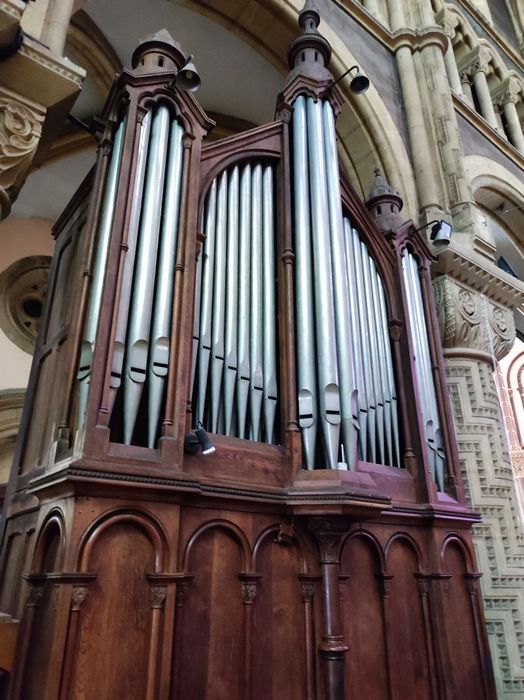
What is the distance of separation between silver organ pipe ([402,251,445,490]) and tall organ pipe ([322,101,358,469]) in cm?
81

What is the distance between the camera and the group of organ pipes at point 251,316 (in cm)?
229

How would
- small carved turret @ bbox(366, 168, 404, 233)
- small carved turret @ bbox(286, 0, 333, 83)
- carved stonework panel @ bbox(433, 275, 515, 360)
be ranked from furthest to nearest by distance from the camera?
carved stonework panel @ bbox(433, 275, 515, 360), small carved turret @ bbox(366, 168, 404, 233), small carved turret @ bbox(286, 0, 333, 83)

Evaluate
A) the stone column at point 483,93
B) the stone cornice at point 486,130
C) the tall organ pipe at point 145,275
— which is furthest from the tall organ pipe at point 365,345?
the stone column at point 483,93

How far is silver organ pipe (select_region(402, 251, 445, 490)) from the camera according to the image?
131 inches

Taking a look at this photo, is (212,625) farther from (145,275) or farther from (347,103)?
(347,103)

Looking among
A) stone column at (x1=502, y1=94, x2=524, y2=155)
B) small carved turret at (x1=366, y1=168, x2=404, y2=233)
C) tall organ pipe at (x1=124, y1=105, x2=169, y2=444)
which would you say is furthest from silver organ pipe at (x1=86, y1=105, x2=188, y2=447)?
stone column at (x1=502, y1=94, x2=524, y2=155)

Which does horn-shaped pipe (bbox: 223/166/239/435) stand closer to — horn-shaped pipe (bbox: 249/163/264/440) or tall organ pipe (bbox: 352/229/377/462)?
horn-shaped pipe (bbox: 249/163/264/440)

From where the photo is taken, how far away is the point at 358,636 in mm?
2438

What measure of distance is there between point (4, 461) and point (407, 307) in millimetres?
5442

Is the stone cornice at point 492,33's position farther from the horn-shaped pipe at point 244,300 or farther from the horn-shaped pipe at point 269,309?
the horn-shaped pipe at point 244,300

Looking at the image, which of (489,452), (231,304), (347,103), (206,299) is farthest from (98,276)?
(347,103)

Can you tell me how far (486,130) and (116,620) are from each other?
7.06 m

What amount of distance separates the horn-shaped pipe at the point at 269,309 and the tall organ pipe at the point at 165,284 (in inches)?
22.7

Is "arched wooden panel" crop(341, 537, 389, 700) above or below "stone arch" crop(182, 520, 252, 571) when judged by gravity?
below
